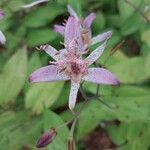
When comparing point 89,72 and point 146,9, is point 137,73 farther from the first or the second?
point 89,72

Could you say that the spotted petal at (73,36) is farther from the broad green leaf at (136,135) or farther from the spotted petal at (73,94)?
the broad green leaf at (136,135)

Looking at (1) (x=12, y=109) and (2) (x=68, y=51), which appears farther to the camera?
(1) (x=12, y=109)


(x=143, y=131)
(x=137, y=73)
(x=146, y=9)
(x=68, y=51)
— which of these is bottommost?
(x=143, y=131)

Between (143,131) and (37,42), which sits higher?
(37,42)

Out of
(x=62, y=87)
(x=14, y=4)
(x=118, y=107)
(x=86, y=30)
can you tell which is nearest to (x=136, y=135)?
(x=118, y=107)

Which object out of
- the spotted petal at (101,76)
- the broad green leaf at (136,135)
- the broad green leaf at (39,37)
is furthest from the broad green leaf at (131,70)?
the spotted petal at (101,76)

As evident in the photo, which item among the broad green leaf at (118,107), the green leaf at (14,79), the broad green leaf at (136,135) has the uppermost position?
the green leaf at (14,79)

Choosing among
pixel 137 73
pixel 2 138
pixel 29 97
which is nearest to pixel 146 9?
pixel 137 73
